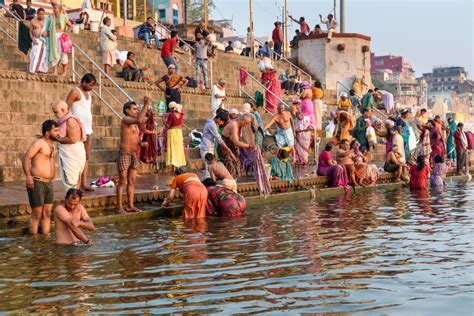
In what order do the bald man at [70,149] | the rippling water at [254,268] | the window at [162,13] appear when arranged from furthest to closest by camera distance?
1. the window at [162,13]
2. the bald man at [70,149]
3. the rippling water at [254,268]

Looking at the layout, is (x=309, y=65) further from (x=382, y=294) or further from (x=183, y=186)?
(x=382, y=294)

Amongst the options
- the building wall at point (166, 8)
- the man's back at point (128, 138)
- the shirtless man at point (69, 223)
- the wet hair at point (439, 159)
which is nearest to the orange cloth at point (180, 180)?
the man's back at point (128, 138)

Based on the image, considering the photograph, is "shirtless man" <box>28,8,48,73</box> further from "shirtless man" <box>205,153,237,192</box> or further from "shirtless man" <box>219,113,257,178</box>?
"shirtless man" <box>205,153,237,192</box>

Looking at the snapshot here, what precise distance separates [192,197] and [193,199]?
31 millimetres

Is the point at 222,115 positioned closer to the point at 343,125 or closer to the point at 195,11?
the point at 343,125

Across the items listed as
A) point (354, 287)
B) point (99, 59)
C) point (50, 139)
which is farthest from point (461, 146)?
point (354, 287)

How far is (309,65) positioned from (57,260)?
80.0ft

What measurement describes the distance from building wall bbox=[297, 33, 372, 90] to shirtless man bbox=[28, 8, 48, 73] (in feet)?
52.7

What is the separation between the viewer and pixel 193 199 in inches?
437

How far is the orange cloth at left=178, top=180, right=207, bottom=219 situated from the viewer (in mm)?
11109

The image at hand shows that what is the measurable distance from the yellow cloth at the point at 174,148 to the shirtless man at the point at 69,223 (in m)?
6.13

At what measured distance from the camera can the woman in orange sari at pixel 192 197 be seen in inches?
438

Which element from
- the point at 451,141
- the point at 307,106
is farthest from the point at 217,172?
the point at 451,141

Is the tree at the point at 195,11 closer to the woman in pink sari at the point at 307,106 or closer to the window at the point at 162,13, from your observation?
the window at the point at 162,13
